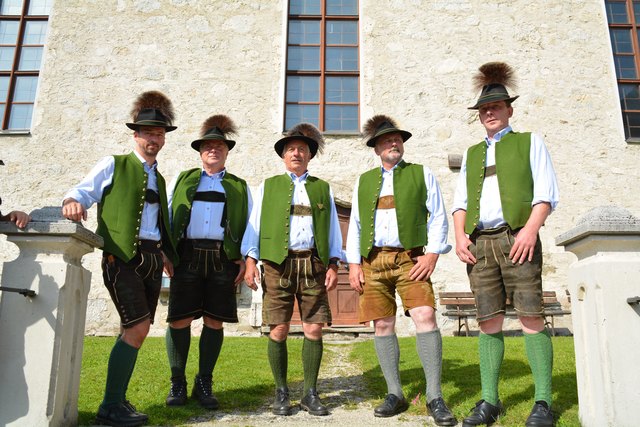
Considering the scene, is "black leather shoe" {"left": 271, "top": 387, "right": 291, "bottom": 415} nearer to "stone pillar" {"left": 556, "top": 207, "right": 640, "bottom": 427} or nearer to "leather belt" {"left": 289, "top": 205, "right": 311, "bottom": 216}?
"leather belt" {"left": 289, "top": 205, "right": 311, "bottom": 216}

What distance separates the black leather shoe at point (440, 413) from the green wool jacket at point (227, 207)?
1.68 meters

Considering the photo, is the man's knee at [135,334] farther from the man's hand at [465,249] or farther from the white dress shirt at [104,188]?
the man's hand at [465,249]

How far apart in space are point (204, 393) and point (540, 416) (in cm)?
213

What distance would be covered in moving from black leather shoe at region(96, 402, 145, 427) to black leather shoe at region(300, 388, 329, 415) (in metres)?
1.01

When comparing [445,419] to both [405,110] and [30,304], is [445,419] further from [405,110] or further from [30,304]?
[405,110]

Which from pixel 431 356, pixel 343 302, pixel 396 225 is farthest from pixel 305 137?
pixel 343 302

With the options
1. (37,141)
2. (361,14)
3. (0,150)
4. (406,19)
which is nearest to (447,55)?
(406,19)

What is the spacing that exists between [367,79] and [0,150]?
6.68 meters

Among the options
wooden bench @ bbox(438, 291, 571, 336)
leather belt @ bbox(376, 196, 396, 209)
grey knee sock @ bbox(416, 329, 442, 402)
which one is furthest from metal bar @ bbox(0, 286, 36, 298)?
wooden bench @ bbox(438, 291, 571, 336)

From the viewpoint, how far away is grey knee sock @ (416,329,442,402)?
3.23 metres

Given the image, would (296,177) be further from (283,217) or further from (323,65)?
(323,65)

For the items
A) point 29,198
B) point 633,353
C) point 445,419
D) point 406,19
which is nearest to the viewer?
point 633,353

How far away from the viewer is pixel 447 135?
9164 mm

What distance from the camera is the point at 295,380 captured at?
4.38m
